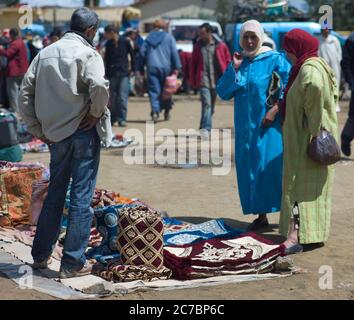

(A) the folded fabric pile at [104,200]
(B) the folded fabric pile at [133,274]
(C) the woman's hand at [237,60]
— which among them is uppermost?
(C) the woman's hand at [237,60]

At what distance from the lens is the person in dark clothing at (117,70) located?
16.4 m

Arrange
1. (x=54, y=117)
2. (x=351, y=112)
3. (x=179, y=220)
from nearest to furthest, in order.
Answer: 1. (x=54, y=117)
2. (x=179, y=220)
3. (x=351, y=112)

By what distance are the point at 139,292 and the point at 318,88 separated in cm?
212

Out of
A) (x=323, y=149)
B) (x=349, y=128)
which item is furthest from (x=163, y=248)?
(x=349, y=128)

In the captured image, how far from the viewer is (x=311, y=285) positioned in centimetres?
614

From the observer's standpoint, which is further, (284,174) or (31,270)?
(284,174)

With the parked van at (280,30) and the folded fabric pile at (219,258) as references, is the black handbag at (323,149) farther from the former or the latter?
the parked van at (280,30)

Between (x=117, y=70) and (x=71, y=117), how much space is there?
1044 cm

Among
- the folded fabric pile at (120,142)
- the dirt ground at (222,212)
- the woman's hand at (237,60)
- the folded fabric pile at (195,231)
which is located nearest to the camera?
the dirt ground at (222,212)

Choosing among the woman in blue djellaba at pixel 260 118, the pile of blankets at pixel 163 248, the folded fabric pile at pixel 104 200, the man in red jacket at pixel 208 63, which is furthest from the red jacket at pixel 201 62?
the pile of blankets at pixel 163 248

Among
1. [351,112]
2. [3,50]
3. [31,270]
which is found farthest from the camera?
[3,50]

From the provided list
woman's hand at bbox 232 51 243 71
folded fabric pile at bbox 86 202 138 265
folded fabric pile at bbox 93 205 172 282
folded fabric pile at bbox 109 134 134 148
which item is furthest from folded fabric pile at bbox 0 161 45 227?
folded fabric pile at bbox 109 134 134 148

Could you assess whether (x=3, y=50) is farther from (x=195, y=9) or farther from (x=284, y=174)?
→ (x=195, y=9)
